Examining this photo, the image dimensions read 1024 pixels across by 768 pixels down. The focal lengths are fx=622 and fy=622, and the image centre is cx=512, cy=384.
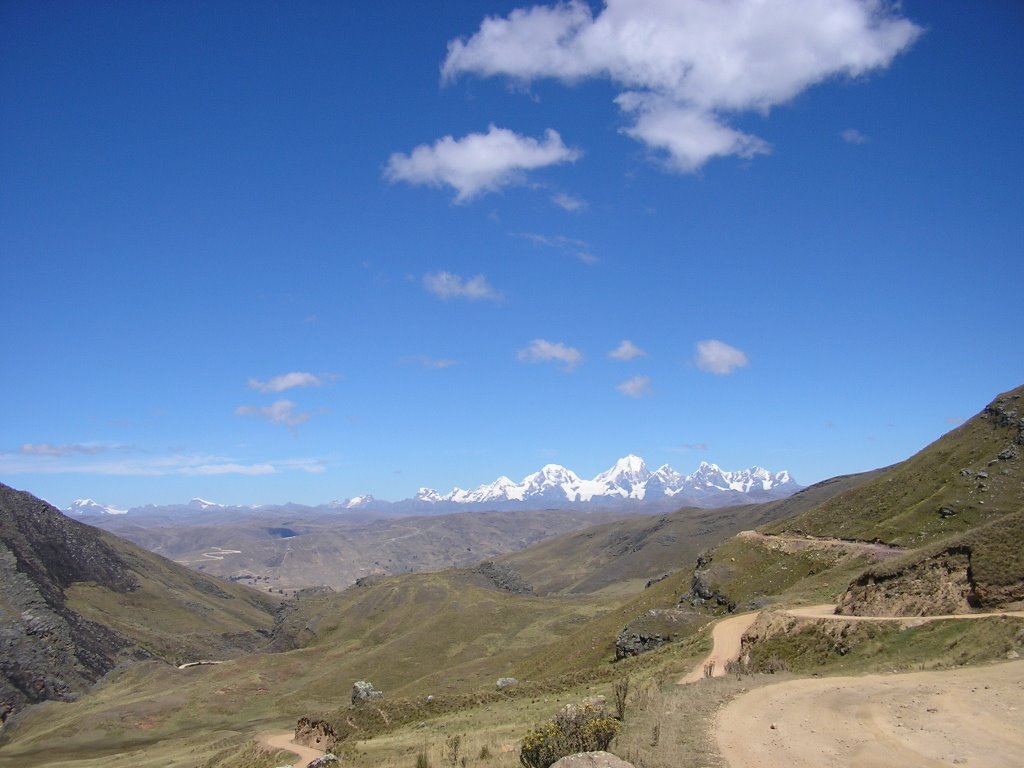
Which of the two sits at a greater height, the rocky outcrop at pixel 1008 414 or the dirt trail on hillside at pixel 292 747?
the rocky outcrop at pixel 1008 414

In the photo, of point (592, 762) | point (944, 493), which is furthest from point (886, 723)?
point (944, 493)

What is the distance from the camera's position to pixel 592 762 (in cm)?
1445

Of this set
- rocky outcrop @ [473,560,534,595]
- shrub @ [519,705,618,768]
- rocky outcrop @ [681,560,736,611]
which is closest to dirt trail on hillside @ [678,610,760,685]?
shrub @ [519,705,618,768]

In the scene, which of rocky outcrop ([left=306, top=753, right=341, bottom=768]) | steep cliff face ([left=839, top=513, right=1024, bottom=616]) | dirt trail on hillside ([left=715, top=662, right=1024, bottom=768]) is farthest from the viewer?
rocky outcrop ([left=306, top=753, right=341, bottom=768])

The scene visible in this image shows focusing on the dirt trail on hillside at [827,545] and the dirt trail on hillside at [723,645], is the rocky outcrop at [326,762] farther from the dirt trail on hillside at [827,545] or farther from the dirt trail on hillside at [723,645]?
the dirt trail on hillside at [827,545]

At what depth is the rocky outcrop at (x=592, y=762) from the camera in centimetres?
1431

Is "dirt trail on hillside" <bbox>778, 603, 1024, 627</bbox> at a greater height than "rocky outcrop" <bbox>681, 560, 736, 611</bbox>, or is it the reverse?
"dirt trail on hillside" <bbox>778, 603, 1024, 627</bbox>

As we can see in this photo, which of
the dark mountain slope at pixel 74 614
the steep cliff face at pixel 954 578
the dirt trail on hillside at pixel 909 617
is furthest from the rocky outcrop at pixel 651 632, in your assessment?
the dark mountain slope at pixel 74 614

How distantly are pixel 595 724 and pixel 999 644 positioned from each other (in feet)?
52.8

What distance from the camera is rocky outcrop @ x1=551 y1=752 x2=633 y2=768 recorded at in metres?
14.3

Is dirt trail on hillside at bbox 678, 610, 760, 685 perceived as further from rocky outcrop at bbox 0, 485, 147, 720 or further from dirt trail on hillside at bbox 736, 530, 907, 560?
rocky outcrop at bbox 0, 485, 147, 720

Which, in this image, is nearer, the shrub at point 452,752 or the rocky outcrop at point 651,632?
the shrub at point 452,752

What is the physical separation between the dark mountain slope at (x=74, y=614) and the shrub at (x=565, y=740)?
113819mm

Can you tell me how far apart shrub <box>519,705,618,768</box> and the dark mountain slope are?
114 m
